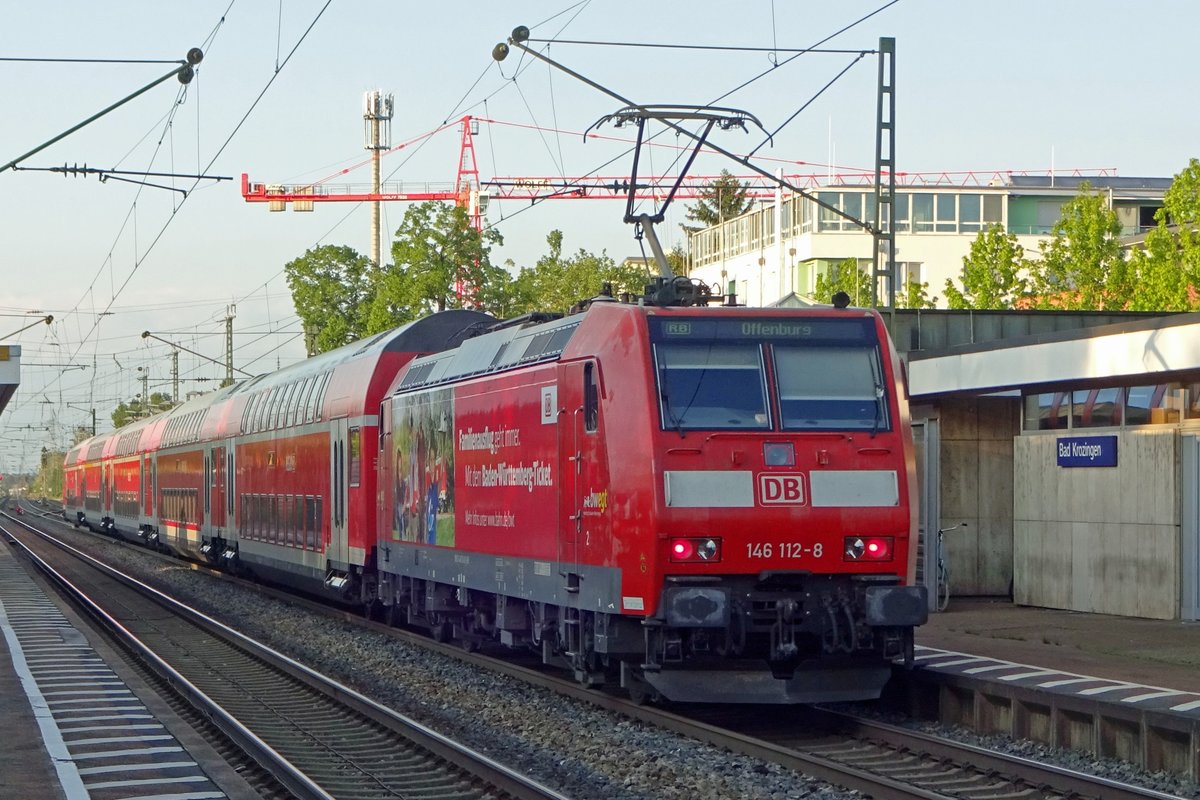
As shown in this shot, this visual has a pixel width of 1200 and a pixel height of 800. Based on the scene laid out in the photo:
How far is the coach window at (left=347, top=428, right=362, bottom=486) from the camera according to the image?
74.5ft

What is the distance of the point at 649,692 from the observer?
13.5 meters

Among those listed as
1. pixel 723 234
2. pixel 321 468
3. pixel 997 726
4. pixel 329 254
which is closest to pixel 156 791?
pixel 997 726

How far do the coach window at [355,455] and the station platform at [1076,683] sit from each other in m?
8.16

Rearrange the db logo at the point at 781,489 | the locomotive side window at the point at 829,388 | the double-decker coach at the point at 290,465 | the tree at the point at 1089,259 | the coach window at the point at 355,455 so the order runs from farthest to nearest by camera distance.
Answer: the tree at the point at 1089,259, the double-decker coach at the point at 290,465, the coach window at the point at 355,455, the locomotive side window at the point at 829,388, the db logo at the point at 781,489

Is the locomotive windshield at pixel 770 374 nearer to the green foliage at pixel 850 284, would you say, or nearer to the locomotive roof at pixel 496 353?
the locomotive roof at pixel 496 353

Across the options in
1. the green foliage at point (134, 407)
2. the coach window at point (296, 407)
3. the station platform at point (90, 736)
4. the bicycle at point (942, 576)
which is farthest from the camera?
the green foliage at point (134, 407)

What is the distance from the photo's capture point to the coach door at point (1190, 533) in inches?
754

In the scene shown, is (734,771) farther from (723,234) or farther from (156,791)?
(723,234)

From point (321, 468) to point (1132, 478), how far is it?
39.2ft

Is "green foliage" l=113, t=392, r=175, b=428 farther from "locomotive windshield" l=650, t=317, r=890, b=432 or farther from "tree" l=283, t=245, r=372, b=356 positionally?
"locomotive windshield" l=650, t=317, r=890, b=432

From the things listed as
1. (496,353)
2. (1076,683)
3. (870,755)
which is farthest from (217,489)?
(870,755)

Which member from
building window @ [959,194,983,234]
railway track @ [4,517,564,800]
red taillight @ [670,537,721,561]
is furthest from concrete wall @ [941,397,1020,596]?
building window @ [959,194,983,234]

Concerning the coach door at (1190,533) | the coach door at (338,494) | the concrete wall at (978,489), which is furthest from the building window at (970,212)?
the coach door at (1190,533)

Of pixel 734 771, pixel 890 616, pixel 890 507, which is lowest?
pixel 734 771
